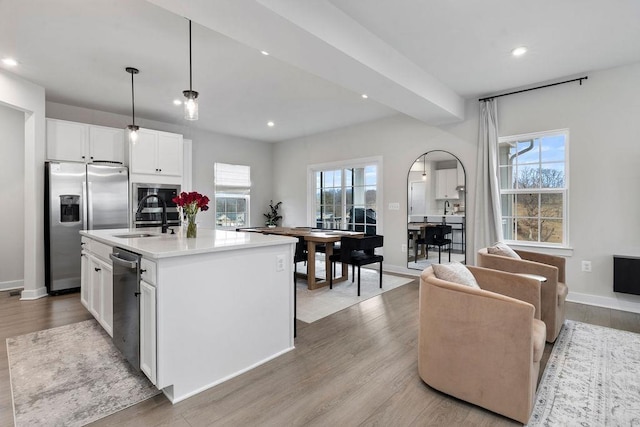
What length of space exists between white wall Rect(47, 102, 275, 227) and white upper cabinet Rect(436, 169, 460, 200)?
14.2 ft

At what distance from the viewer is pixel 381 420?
1.76 meters

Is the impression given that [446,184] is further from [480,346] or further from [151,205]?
[151,205]

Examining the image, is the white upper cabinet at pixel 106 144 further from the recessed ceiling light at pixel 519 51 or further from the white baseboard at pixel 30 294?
the recessed ceiling light at pixel 519 51

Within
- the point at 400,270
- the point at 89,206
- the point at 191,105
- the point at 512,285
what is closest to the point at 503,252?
the point at 512,285

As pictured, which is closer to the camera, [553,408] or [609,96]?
[553,408]

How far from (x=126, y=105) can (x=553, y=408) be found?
619 centimetres

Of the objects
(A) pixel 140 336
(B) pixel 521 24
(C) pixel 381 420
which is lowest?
(C) pixel 381 420

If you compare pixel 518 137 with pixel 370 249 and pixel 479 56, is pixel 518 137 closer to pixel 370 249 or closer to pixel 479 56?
pixel 479 56

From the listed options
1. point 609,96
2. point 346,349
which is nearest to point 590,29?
point 609,96

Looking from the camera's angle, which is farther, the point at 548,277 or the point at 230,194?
the point at 230,194

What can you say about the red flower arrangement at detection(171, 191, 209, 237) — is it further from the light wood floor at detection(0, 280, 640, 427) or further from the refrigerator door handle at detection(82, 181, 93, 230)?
the refrigerator door handle at detection(82, 181, 93, 230)

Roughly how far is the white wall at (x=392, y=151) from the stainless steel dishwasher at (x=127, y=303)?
4.32m

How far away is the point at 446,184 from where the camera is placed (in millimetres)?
4934

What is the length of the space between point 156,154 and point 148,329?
159 inches
